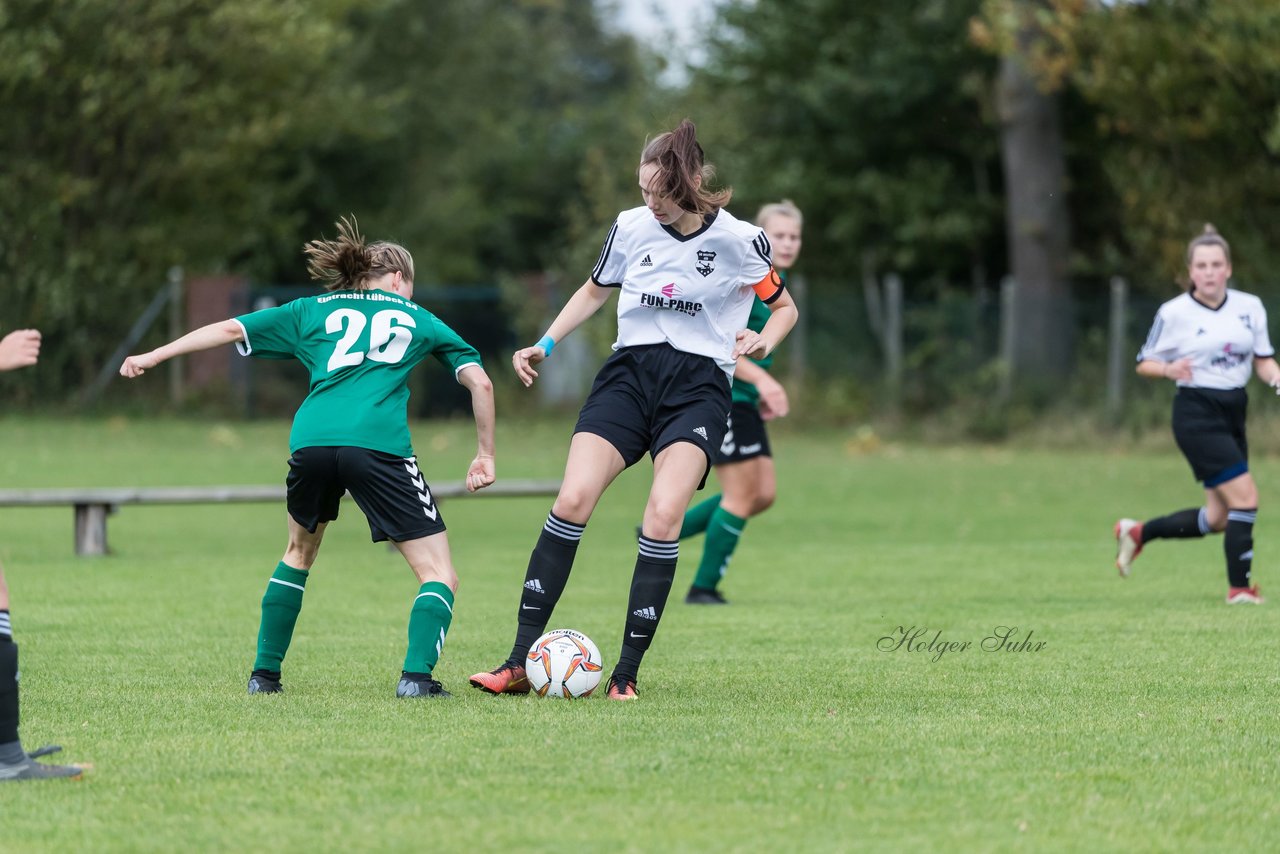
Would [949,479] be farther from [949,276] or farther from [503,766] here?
[503,766]

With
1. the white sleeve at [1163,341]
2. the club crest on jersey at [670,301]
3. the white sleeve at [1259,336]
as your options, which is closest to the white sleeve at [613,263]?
the club crest on jersey at [670,301]

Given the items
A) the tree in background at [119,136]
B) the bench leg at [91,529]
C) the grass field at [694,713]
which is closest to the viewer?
the grass field at [694,713]

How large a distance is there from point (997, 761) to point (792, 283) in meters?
22.8

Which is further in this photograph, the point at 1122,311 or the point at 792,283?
the point at 792,283

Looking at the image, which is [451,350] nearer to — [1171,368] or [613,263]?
[613,263]

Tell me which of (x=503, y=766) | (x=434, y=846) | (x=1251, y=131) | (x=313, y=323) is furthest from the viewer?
(x=1251, y=131)

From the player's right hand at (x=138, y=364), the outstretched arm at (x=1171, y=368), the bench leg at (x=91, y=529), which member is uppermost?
the outstretched arm at (x=1171, y=368)

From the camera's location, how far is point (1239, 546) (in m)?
9.47

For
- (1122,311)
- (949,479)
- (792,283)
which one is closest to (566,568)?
(949,479)

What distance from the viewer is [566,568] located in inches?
252

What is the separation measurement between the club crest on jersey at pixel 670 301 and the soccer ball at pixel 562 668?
4.22ft

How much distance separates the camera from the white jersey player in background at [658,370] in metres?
6.26

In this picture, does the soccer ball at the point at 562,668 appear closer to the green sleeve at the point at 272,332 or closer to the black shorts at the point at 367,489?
the black shorts at the point at 367,489

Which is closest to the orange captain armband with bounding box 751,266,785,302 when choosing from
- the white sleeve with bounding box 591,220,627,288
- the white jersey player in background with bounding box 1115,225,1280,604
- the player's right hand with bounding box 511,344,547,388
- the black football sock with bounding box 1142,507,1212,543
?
the white sleeve with bounding box 591,220,627,288
